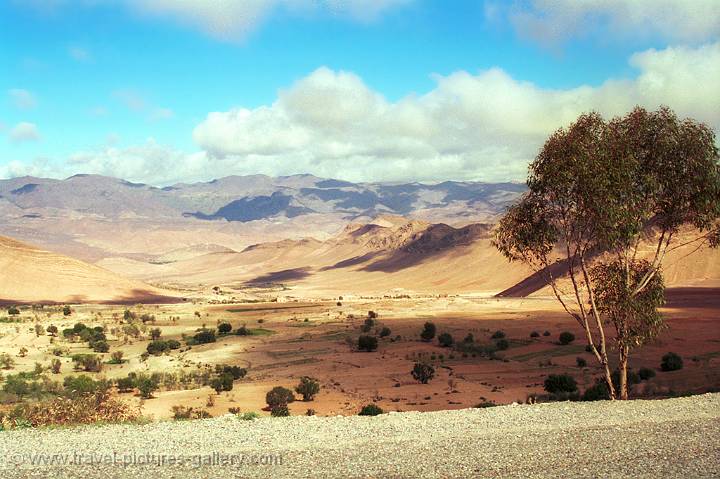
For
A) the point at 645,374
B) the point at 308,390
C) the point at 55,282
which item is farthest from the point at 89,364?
the point at 55,282

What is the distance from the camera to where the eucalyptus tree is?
16.5 m

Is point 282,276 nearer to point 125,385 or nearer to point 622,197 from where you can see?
point 125,385

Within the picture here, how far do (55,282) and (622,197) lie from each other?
9435 cm

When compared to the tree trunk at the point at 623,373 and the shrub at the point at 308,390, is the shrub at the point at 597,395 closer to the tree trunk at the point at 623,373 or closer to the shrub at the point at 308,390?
the tree trunk at the point at 623,373

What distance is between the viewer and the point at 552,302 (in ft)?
219

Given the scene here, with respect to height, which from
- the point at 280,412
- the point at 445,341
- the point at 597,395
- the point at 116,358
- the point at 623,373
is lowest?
the point at 116,358

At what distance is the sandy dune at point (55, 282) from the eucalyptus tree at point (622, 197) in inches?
3397

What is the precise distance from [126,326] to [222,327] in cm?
1031

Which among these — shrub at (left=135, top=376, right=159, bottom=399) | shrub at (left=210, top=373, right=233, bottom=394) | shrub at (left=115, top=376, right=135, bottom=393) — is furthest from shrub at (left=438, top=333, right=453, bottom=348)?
shrub at (left=115, top=376, right=135, bottom=393)

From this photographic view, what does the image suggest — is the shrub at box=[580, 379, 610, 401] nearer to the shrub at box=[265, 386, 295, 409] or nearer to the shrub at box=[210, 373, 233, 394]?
the shrub at box=[265, 386, 295, 409]

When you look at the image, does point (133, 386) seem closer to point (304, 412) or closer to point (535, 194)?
point (304, 412)

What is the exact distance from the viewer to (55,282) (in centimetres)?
9156

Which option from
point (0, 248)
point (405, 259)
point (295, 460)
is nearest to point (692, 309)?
point (295, 460)

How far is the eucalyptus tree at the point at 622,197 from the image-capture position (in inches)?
649
